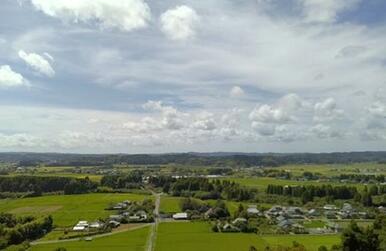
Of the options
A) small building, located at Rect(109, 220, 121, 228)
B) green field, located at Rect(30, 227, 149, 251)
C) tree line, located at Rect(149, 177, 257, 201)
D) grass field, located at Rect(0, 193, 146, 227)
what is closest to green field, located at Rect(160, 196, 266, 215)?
tree line, located at Rect(149, 177, 257, 201)

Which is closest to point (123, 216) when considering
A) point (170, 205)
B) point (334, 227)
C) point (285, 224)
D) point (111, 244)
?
point (170, 205)

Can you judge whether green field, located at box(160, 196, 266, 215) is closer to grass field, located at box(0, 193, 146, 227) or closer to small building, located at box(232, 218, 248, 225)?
grass field, located at box(0, 193, 146, 227)

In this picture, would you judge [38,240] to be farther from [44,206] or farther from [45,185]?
[45,185]

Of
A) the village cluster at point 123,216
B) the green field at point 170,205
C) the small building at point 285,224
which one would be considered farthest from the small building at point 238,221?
the green field at point 170,205

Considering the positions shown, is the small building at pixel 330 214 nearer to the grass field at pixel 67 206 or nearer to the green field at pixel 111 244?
the green field at pixel 111 244

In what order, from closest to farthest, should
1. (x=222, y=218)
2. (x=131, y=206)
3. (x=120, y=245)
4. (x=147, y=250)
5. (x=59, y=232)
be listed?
(x=147, y=250) → (x=120, y=245) → (x=59, y=232) → (x=222, y=218) → (x=131, y=206)

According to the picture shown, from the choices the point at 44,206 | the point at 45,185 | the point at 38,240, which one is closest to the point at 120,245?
the point at 38,240

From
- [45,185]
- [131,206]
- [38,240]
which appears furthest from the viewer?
[45,185]
